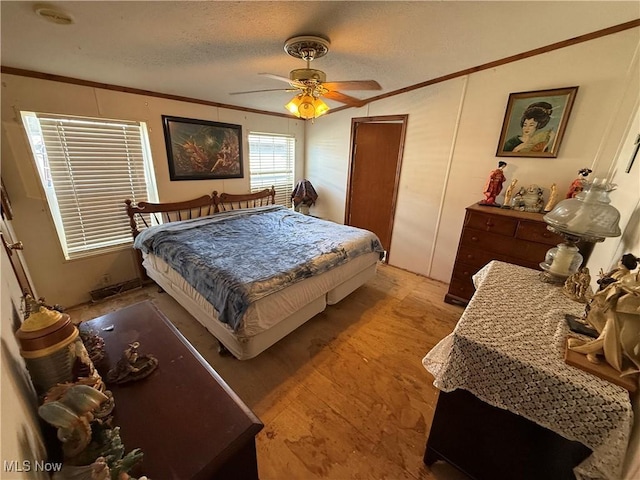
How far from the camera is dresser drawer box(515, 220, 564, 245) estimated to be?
2.23 meters

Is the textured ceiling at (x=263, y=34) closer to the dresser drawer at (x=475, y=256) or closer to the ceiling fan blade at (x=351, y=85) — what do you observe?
the ceiling fan blade at (x=351, y=85)

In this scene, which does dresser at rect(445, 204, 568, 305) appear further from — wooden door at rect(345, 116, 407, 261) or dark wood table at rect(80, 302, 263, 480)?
dark wood table at rect(80, 302, 263, 480)

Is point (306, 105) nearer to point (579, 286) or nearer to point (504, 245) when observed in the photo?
point (579, 286)

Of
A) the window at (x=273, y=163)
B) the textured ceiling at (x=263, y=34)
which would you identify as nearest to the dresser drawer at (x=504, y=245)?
the textured ceiling at (x=263, y=34)

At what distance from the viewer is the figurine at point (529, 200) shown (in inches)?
99.2

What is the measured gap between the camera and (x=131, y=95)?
8.71 ft

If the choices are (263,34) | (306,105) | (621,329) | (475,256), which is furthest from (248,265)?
(475,256)

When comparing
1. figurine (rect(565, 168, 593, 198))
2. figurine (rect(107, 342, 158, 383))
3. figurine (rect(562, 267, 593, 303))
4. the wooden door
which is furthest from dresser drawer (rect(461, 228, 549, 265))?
figurine (rect(107, 342, 158, 383))

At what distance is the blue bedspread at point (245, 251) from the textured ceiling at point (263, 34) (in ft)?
4.98

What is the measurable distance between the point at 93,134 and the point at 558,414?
3852 mm

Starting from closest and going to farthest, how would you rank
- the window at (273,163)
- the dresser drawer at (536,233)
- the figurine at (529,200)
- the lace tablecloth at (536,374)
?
the lace tablecloth at (536,374), the dresser drawer at (536,233), the figurine at (529,200), the window at (273,163)

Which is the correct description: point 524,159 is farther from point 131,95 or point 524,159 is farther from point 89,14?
point 131,95

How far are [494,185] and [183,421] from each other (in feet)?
10.3

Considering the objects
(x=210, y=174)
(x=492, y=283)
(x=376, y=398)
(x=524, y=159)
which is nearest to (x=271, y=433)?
(x=376, y=398)
